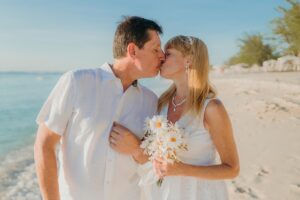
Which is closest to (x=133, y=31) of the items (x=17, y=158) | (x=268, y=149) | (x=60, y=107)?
(x=60, y=107)

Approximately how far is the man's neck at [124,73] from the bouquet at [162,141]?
0.35 m

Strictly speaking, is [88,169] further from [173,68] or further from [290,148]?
[290,148]

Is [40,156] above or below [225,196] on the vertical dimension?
above

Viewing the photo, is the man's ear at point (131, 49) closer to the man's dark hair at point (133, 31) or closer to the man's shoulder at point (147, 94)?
the man's dark hair at point (133, 31)

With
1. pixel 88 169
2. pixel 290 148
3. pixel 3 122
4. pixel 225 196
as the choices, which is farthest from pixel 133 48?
pixel 3 122

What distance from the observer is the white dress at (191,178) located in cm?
317

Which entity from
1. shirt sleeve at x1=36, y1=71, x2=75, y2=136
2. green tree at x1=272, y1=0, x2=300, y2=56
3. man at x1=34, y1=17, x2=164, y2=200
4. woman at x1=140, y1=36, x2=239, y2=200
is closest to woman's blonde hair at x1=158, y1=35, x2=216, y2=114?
woman at x1=140, y1=36, x2=239, y2=200

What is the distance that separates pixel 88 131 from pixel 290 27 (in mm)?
37407

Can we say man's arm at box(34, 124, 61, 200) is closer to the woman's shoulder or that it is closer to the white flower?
the white flower

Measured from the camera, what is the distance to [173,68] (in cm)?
341

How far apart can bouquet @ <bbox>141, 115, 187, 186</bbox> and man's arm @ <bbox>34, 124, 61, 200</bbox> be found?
67 cm

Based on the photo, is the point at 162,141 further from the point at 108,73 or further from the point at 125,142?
the point at 108,73

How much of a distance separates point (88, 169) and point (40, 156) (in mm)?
344

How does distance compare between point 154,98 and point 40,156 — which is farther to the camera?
point 154,98
